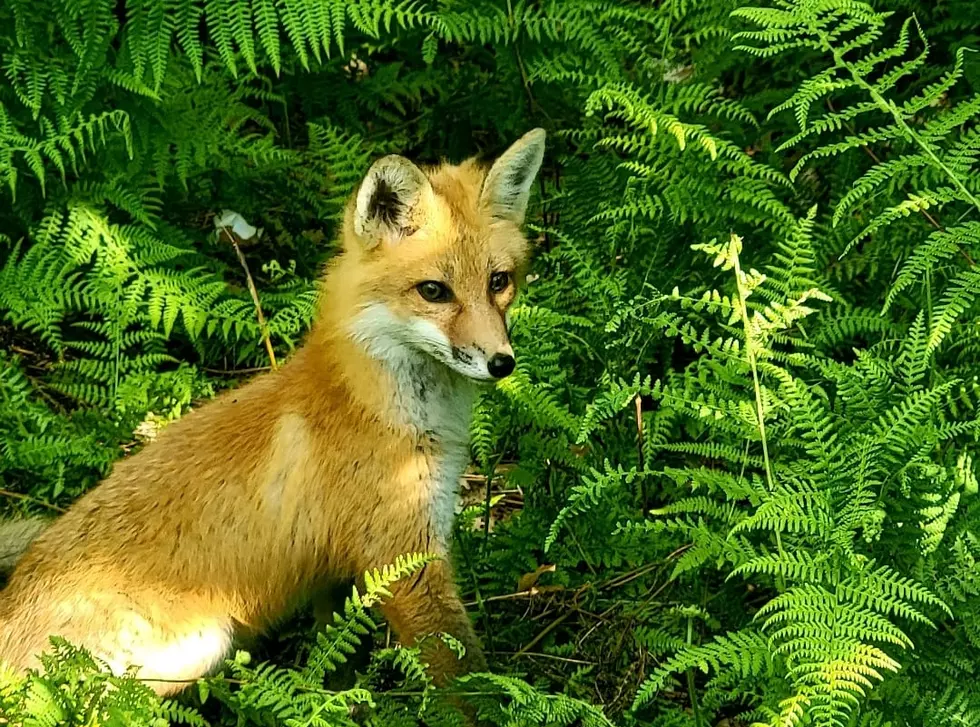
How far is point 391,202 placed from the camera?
4473 millimetres

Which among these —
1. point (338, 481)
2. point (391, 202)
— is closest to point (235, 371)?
point (338, 481)

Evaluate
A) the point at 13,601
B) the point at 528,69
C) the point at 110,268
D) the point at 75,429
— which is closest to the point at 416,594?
the point at 13,601

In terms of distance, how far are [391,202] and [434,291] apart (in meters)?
0.39

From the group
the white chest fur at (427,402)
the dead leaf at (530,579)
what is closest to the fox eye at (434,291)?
the white chest fur at (427,402)

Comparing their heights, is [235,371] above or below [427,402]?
below

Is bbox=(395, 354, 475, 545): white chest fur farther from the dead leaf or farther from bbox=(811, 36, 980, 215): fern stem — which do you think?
bbox=(811, 36, 980, 215): fern stem

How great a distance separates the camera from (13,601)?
4.39m

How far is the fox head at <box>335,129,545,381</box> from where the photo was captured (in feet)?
14.2

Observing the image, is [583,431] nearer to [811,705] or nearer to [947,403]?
[811,705]

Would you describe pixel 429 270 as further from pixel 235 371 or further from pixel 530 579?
pixel 235 371

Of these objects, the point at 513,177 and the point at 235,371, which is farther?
the point at 235,371

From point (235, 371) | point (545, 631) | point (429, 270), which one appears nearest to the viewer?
point (429, 270)

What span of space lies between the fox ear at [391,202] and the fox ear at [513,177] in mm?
315

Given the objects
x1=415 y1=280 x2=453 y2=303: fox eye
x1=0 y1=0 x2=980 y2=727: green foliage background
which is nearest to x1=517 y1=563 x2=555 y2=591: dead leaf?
x1=0 y1=0 x2=980 y2=727: green foliage background
